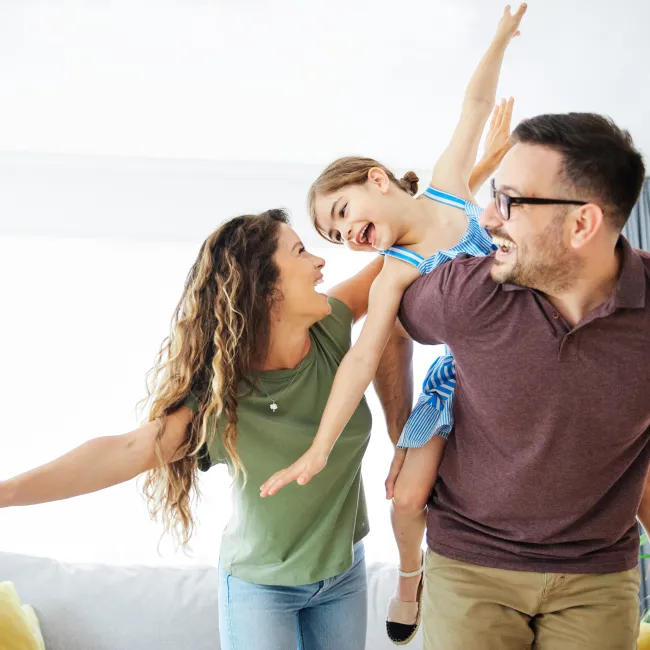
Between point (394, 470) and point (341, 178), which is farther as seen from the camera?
point (341, 178)

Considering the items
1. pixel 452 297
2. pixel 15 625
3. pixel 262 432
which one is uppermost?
pixel 452 297

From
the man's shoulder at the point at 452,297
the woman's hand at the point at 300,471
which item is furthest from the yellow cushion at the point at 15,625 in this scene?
the man's shoulder at the point at 452,297

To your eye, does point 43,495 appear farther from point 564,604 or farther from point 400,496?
point 564,604

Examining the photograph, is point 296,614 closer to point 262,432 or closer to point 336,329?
point 262,432

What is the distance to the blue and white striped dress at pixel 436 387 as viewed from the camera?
5.75ft

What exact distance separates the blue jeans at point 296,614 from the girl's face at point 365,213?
827 mm

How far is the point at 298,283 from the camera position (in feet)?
6.15

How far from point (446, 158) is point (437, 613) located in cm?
118

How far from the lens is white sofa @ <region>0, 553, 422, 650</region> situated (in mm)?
3168

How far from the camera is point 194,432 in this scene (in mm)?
1790

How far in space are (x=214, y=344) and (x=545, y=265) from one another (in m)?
0.81

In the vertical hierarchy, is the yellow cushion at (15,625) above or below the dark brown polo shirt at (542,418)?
below

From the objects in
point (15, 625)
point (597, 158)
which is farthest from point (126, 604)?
point (597, 158)

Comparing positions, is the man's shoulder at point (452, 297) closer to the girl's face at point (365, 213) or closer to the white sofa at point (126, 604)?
the girl's face at point (365, 213)
